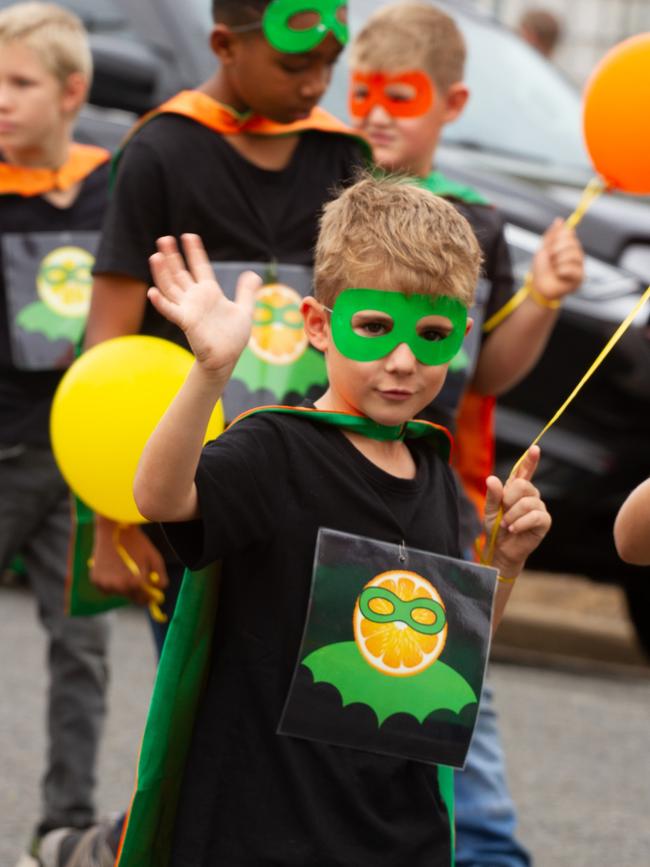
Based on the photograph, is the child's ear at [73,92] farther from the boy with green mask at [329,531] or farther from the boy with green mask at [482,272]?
the boy with green mask at [329,531]

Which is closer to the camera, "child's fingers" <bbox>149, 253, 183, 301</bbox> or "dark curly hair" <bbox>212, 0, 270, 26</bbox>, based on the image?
"child's fingers" <bbox>149, 253, 183, 301</bbox>

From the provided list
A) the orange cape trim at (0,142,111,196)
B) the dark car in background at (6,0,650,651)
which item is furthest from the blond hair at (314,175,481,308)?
the dark car in background at (6,0,650,651)

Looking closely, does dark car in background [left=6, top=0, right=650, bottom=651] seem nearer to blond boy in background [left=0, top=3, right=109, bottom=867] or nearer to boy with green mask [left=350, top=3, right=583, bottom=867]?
blond boy in background [left=0, top=3, right=109, bottom=867]

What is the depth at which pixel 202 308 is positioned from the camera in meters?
2.44

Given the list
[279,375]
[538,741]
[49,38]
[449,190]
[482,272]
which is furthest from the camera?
[538,741]

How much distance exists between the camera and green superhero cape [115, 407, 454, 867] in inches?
105

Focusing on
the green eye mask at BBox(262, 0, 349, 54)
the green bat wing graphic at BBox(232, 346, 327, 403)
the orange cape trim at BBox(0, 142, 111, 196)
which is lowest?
the orange cape trim at BBox(0, 142, 111, 196)

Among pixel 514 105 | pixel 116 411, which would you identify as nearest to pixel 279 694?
pixel 116 411

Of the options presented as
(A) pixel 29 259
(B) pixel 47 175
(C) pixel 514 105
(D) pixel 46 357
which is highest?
(B) pixel 47 175

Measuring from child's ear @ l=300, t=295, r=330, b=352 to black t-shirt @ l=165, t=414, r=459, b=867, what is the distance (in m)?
0.15

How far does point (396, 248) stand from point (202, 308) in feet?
1.18

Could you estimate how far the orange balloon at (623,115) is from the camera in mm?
3574

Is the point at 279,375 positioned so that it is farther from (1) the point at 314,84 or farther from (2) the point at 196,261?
(2) the point at 196,261

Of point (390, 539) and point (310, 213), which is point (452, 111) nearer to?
point (310, 213)
